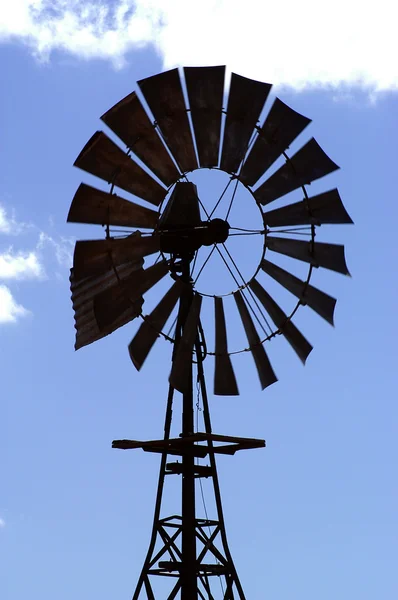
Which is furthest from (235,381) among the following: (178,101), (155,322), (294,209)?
(178,101)

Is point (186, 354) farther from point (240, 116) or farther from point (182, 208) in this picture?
point (240, 116)

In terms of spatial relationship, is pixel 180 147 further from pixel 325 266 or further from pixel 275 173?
pixel 325 266

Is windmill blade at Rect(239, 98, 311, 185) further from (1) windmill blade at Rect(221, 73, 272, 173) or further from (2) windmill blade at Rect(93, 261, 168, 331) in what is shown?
(2) windmill blade at Rect(93, 261, 168, 331)

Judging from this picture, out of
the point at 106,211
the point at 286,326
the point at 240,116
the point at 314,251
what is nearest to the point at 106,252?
the point at 106,211

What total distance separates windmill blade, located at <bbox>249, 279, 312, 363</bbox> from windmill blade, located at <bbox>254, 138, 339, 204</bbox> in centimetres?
120

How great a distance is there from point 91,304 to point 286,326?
2563 mm

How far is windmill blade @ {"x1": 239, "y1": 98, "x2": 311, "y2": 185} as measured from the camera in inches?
515

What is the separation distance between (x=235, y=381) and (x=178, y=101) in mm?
3365

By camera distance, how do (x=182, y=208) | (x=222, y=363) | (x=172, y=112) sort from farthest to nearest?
(x=182, y=208) → (x=222, y=363) → (x=172, y=112)

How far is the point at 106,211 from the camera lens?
12.8 meters

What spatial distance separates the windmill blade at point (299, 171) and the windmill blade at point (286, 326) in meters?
1.20

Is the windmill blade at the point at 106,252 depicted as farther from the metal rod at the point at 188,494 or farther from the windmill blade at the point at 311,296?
the windmill blade at the point at 311,296

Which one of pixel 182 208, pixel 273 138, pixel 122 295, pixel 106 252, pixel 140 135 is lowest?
pixel 122 295

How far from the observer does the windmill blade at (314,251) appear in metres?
13.2
